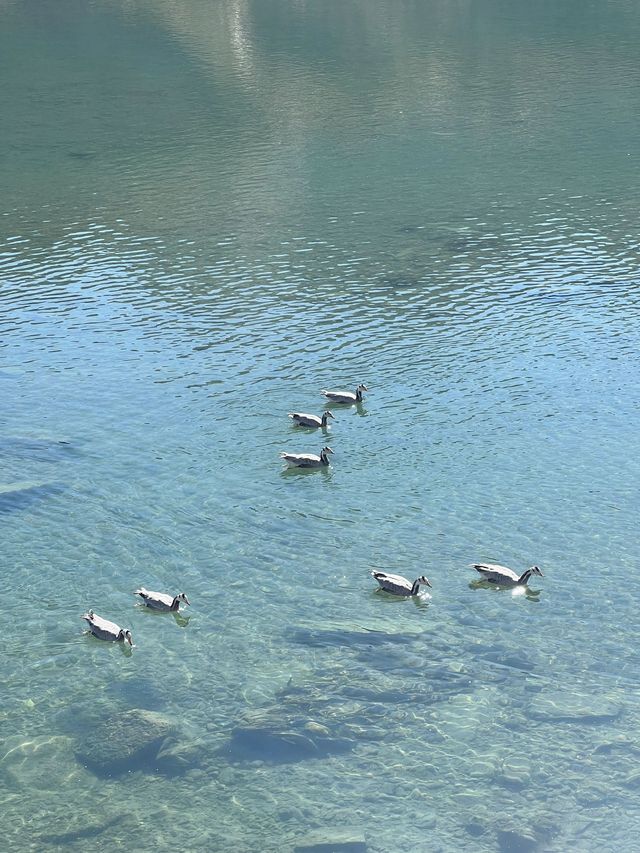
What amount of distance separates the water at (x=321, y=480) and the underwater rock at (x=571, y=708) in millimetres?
95

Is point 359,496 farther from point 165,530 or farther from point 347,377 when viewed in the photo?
point 347,377

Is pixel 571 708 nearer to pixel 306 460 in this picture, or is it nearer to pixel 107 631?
pixel 107 631

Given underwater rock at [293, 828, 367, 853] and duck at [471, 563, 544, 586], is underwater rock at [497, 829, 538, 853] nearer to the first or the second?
underwater rock at [293, 828, 367, 853]

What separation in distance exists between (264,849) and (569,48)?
347 ft

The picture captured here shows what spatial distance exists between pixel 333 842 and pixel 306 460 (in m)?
18.1

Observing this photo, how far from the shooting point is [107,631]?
104 ft

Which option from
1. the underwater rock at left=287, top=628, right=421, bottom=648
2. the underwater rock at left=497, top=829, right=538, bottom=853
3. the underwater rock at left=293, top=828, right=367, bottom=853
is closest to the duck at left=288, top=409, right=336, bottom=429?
the underwater rock at left=287, top=628, right=421, bottom=648

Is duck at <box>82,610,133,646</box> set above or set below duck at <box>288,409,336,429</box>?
above

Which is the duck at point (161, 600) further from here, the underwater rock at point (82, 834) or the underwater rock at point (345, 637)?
the underwater rock at point (82, 834)

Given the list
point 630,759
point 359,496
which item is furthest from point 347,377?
point 630,759

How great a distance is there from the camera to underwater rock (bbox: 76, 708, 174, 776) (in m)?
27.1

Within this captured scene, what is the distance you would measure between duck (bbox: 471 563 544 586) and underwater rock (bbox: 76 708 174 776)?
34.2ft

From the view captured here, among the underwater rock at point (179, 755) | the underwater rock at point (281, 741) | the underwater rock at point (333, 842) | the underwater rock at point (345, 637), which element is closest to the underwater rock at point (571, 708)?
the underwater rock at point (345, 637)

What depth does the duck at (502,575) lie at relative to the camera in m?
33.5
